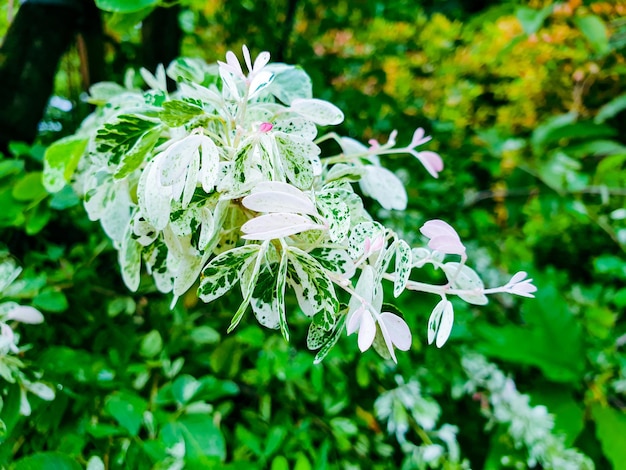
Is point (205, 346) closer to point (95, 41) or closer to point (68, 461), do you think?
point (68, 461)

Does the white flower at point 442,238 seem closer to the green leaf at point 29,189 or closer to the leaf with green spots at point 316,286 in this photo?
the leaf with green spots at point 316,286

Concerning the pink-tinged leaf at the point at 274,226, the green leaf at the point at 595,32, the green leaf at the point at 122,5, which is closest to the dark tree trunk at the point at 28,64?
the green leaf at the point at 122,5

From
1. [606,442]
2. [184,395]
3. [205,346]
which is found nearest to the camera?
[184,395]

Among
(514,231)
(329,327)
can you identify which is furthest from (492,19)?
(329,327)

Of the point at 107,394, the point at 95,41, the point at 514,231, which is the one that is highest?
the point at 95,41

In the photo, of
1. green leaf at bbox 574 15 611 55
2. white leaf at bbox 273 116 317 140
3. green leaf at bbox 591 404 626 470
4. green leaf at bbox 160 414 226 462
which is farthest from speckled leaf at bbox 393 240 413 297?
green leaf at bbox 574 15 611 55
